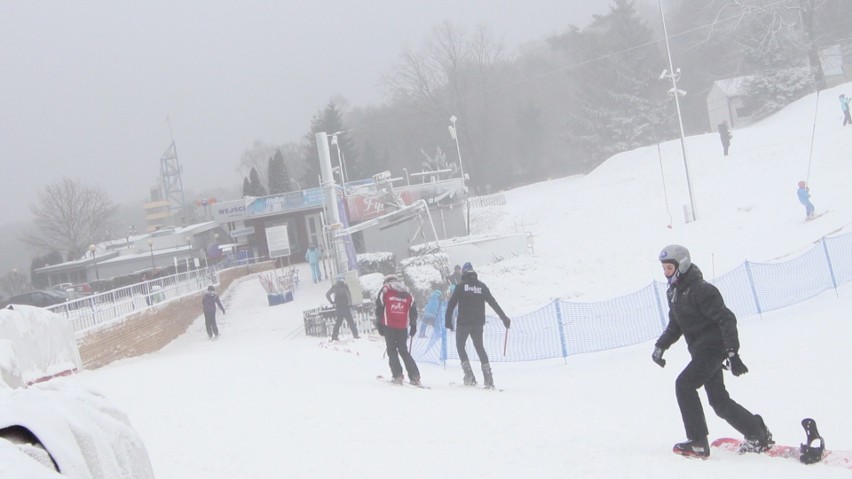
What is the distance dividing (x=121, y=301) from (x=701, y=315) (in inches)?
804

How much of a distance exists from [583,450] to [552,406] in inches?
118

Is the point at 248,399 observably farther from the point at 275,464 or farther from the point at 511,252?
the point at 511,252

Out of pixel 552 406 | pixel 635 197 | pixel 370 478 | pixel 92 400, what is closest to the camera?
pixel 92 400

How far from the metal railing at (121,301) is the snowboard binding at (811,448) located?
17.7 m

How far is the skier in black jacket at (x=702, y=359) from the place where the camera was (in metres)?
6.01

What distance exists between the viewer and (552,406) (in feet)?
31.5

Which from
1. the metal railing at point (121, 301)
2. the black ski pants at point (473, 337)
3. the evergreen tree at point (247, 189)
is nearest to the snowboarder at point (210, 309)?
the metal railing at point (121, 301)

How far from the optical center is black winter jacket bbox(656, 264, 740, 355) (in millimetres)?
5902

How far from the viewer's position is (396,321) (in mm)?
11406

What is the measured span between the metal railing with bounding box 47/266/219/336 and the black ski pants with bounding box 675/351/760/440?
16886 mm

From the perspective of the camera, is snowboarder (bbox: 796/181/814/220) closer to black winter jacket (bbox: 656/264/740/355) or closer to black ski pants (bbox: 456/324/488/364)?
black ski pants (bbox: 456/324/488/364)

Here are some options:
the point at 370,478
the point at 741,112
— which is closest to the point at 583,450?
the point at 370,478

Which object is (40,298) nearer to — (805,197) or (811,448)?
(805,197)

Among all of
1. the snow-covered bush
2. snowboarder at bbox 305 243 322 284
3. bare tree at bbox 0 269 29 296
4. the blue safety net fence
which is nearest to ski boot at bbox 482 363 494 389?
the blue safety net fence
